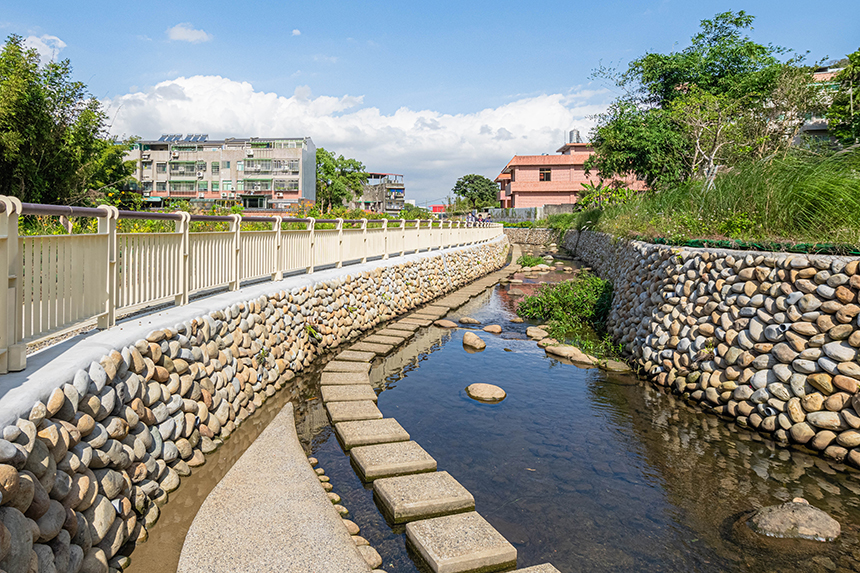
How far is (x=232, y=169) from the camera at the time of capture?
72.4 meters

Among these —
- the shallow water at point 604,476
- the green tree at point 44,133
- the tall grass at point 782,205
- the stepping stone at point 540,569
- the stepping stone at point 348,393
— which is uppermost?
the green tree at point 44,133

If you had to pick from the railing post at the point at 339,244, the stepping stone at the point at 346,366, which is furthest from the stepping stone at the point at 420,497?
the railing post at the point at 339,244

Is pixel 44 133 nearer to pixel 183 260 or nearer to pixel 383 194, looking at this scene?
pixel 183 260

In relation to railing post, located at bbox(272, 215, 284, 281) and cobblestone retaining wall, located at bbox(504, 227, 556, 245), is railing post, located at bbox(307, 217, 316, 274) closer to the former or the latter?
railing post, located at bbox(272, 215, 284, 281)

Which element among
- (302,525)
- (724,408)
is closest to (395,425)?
(302,525)

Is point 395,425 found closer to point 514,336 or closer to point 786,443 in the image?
point 786,443

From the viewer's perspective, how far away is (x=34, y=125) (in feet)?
59.2

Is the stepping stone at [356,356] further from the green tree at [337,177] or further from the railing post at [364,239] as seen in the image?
the green tree at [337,177]

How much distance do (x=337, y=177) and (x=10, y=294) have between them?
255 feet

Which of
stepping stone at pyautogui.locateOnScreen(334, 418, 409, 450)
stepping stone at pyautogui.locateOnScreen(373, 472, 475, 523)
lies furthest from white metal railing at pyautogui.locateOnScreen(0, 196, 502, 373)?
stepping stone at pyautogui.locateOnScreen(373, 472, 475, 523)

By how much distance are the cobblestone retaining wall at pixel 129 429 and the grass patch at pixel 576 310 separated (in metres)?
5.95

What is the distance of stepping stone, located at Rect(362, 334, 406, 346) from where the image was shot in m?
10.1

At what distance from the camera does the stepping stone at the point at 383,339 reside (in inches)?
399

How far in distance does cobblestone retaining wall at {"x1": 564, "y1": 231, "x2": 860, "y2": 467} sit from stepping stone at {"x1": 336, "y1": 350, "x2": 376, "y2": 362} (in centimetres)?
453
